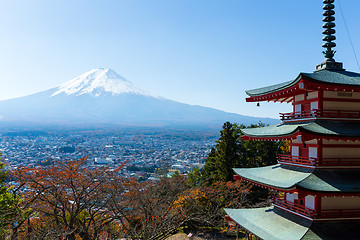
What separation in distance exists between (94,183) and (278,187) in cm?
1226

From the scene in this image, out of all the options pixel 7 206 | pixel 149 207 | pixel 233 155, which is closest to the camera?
pixel 7 206

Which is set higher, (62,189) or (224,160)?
(224,160)

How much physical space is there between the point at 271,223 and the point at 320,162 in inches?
115

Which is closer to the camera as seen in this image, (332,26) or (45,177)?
(332,26)

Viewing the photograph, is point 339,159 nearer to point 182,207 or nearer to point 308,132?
point 308,132

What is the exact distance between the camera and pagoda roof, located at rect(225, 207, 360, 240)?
9117mm

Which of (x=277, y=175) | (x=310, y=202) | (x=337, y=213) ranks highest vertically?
(x=277, y=175)

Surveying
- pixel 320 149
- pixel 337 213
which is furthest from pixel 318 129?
pixel 337 213

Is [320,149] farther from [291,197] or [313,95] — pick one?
[291,197]

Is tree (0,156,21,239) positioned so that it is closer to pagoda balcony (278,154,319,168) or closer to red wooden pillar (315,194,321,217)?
pagoda balcony (278,154,319,168)

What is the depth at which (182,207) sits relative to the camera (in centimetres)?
2191

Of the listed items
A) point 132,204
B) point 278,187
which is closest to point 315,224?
point 278,187

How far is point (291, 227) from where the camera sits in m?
9.91

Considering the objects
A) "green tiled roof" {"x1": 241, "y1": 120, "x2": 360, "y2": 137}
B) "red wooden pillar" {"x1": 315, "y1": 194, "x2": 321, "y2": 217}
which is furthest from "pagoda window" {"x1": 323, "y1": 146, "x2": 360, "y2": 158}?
"red wooden pillar" {"x1": 315, "y1": 194, "x2": 321, "y2": 217}
